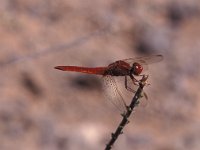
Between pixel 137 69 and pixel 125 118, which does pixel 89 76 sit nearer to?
pixel 137 69

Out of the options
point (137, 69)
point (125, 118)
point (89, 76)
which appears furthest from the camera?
point (89, 76)

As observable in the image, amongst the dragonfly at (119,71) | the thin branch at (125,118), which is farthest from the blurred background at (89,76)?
the thin branch at (125,118)

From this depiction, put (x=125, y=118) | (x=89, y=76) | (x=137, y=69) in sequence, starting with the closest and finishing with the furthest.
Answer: (x=125, y=118) < (x=137, y=69) < (x=89, y=76)

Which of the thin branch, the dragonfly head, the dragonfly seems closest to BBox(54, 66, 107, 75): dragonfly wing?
the dragonfly

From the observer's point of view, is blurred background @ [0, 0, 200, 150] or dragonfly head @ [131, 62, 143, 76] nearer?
dragonfly head @ [131, 62, 143, 76]

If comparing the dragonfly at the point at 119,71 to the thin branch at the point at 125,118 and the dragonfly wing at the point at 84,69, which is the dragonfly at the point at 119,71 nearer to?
the dragonfly wing at the point at 84,69

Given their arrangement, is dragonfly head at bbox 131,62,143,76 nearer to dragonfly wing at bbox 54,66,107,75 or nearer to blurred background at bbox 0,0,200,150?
dragonfly wing at bbox 54,66,107,75

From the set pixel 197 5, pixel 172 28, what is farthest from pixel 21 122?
pixel 197 5

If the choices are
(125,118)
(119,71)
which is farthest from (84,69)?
(125,118)
